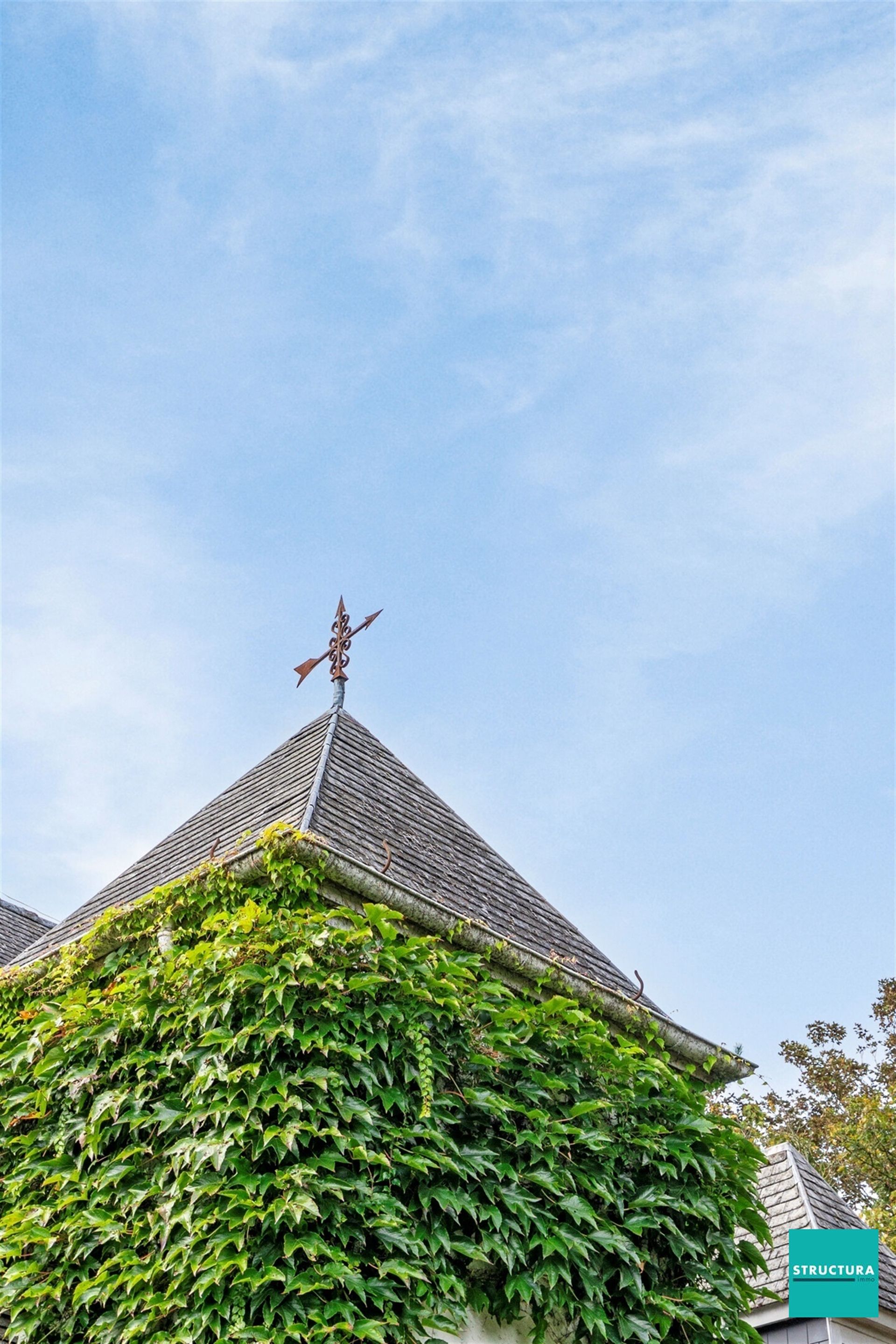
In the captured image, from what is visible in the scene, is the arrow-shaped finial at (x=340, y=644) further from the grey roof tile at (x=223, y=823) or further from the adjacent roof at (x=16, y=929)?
the adjacent roof at (x=16, y=929)

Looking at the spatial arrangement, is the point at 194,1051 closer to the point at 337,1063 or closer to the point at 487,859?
the point at 337,1063

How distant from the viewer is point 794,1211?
13367 millimetres

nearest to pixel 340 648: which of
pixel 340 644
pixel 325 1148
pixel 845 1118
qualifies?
pixel 340 644

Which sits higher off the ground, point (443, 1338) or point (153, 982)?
point (153, 982)

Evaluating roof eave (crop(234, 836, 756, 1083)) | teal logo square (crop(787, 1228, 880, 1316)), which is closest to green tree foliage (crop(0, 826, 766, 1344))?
roof eave (crop(234, 836, 756, 1083))

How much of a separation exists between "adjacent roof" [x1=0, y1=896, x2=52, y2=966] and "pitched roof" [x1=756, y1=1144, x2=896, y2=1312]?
8.27 metres

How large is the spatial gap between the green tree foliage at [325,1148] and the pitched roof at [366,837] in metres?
0.78

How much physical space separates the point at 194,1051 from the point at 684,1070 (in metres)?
3.85

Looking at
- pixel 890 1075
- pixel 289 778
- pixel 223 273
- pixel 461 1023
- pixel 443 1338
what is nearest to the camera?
Result: pixel 443 1338

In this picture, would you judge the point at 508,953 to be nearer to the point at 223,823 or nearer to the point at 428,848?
the point at 428,848

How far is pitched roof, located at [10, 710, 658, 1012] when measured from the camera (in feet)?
29.5

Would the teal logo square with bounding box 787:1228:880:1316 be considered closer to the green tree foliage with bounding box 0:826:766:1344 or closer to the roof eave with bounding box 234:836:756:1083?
the roof eave with bounding box 234:836:756:1083

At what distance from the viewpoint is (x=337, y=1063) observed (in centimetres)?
697

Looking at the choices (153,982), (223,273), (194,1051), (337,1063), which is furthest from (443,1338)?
(223,273)
